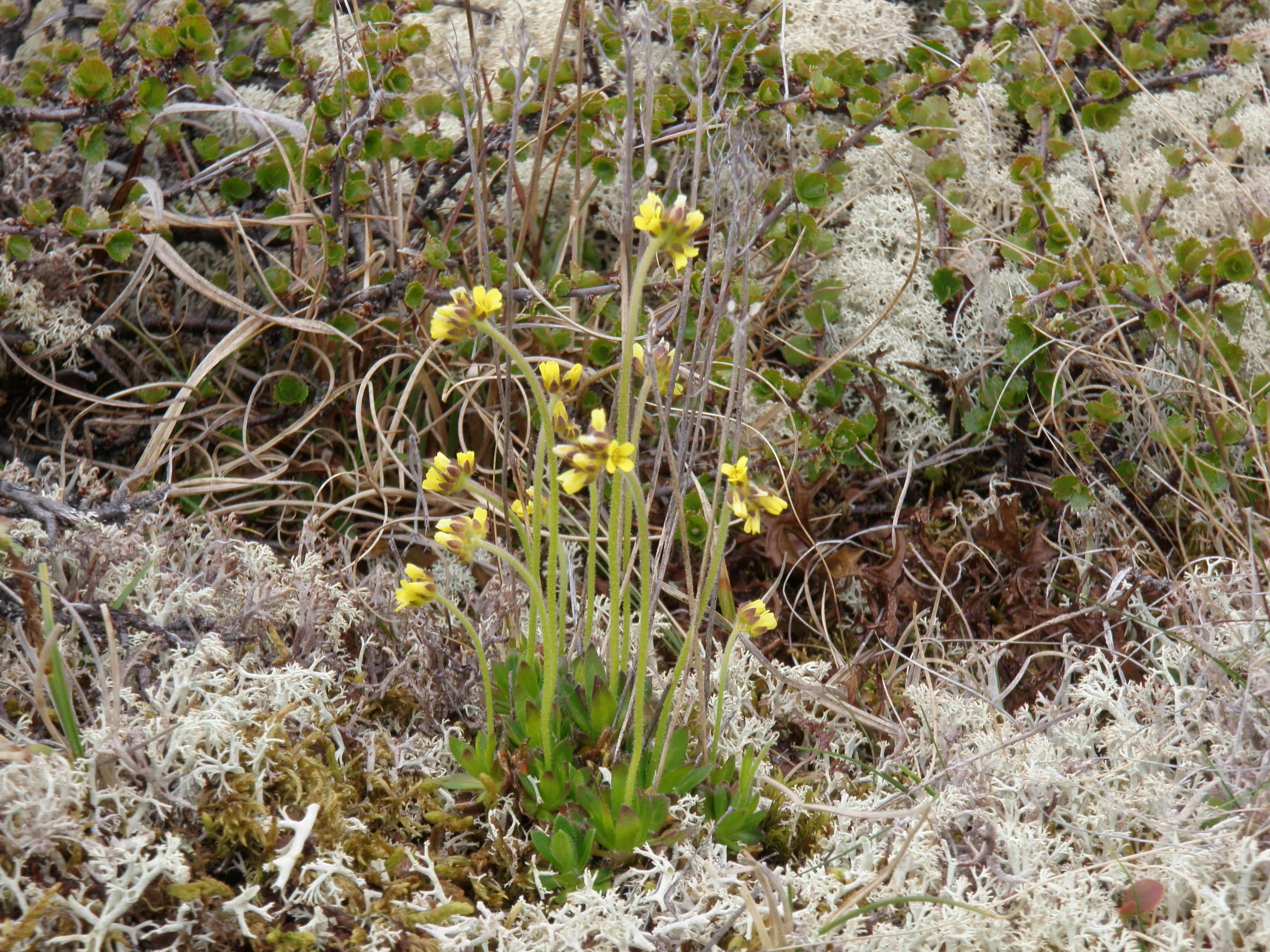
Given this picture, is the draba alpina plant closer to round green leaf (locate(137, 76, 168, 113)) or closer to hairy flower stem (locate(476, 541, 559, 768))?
hairy flower stem (locate(476, 541, 559, 768))

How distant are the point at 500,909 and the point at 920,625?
104cm

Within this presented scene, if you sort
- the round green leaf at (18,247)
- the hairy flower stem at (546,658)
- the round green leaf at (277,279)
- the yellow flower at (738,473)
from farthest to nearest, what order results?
the round green leaf at (277,279)
the round green leaf at (18,247)
the hairy flower stem at (546,658)
the yellow flower at (738,473)

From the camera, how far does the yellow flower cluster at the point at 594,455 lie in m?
1.10

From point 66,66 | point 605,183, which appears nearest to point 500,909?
point 605,183

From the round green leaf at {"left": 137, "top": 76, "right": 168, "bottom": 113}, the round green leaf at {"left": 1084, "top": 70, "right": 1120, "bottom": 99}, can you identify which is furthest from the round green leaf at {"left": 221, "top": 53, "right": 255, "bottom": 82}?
the round green leaf at {"left": 1084, "top": 70, "right": 1120, "bottom": 99}

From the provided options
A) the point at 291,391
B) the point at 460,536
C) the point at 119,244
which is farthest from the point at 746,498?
the point at 119,244

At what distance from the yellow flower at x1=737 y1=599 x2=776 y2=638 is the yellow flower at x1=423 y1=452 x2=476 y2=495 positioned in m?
0.42

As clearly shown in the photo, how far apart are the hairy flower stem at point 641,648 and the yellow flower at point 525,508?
16 centimetres

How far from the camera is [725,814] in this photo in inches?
56.1

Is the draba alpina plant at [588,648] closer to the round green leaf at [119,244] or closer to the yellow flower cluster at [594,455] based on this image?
the yellow flower cluster at [594,455]

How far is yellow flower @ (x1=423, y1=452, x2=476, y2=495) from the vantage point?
1.24m

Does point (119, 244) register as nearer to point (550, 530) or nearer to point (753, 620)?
point (550, 530)

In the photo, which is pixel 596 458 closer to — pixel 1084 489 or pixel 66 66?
pixel 1084 489

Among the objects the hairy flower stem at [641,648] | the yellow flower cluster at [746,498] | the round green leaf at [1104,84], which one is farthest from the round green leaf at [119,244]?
the round green leaf at [1104,84]
